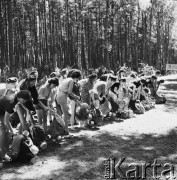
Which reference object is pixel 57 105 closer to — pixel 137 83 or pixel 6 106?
pixel 6 106

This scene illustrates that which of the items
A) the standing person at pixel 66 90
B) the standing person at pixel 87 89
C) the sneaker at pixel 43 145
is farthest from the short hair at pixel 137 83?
the sneaker at pixel 43 145

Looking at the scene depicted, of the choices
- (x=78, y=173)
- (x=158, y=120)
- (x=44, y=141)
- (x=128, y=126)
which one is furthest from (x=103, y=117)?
(x=78, y=173)

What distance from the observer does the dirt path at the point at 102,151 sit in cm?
536

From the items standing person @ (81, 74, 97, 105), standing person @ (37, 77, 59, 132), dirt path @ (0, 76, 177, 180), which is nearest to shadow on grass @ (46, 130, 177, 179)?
dirt path @ (0, 76, 177, 180)

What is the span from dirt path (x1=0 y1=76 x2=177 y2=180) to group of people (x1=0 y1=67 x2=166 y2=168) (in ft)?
1.22

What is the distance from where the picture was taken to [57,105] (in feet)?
26.8

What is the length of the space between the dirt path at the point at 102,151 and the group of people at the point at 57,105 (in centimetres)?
37

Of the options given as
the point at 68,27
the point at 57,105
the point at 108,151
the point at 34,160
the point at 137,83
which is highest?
the point at 68,27

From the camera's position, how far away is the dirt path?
5.36 meters

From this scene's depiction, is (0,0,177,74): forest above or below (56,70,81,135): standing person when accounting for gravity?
above

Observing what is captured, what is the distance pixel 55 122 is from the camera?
714 centimetres

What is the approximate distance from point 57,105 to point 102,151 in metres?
2.15

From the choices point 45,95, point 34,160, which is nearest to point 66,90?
point 45,95

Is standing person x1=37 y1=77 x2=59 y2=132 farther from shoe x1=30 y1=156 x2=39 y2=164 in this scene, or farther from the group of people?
shoe x1=30 y1=156 x2=39 y2=164
